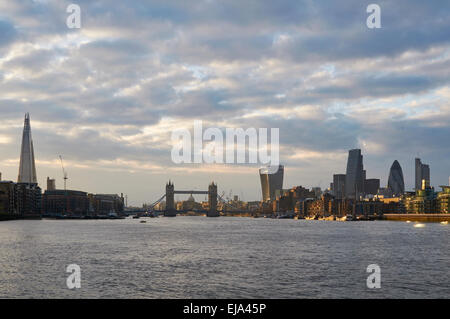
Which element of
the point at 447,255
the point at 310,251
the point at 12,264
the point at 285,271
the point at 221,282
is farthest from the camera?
the point at 310,251

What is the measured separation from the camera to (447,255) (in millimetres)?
68562

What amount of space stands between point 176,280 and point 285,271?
12.1 m

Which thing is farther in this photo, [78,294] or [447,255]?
[447,255]

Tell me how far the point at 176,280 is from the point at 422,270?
25.9m
